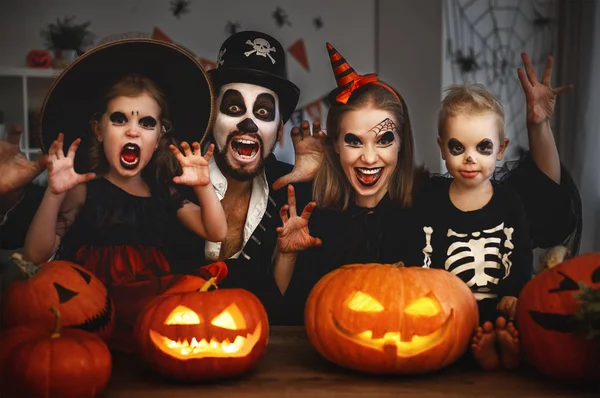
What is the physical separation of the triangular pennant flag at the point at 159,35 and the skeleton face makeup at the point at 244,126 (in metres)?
0.24

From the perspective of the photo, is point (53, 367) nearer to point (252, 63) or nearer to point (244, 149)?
point (244, 149)

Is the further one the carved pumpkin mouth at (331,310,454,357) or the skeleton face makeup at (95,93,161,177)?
the skeleton face makeup at (95,93,161,177)

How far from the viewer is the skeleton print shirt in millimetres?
1864

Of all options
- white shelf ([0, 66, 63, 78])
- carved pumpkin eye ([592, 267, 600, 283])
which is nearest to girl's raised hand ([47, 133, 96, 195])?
white shelf ([0, 66, 63, 78])

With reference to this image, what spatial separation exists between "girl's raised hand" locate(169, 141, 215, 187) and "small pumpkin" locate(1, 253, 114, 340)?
Result: 430mm

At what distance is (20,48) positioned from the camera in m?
1.86

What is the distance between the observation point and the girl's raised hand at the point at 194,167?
1871mm

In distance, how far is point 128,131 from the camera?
186 centimetres

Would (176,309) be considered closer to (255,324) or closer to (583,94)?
(255,324)

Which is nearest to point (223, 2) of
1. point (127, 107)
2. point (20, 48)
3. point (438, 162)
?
point (127, 107)

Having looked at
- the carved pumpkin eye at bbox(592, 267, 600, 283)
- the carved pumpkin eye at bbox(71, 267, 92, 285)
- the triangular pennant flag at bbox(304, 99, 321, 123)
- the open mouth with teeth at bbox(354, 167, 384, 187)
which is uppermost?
the triangular pennant flag at bbox(304, 99, 321, 123)

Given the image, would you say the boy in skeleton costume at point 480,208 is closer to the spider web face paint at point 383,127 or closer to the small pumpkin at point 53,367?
the spider web face paint at point 383,127

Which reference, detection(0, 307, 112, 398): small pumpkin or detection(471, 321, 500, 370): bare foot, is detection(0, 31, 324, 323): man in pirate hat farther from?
detection(471, 321, 500, 370): bare foot

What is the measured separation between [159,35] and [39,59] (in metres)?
0.38
